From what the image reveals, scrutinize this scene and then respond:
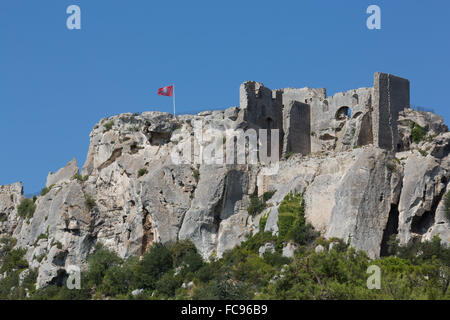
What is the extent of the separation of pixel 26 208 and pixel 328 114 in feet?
83.3

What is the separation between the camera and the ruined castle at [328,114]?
208 feet

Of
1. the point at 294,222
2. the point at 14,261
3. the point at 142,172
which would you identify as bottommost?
the point at 14,261

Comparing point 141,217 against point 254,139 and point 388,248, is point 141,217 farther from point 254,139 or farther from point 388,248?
point 388,248

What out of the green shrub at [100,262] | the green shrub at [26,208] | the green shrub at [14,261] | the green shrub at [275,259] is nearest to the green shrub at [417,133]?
the green shrub at [275,259]

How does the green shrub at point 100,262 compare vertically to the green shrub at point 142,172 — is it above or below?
below

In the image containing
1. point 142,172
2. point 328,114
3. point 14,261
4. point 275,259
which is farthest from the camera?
point 14,261

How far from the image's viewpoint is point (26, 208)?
248 ft

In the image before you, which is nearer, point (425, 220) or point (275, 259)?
point (275, 259)

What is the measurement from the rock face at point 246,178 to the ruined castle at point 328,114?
0.09 m

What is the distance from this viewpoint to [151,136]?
66.9 meters

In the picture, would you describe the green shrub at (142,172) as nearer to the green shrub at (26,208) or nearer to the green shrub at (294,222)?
the green shrub at (294,222)

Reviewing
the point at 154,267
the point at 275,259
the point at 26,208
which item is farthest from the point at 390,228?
the point at 26,208

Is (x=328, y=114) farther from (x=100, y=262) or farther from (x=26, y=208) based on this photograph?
(x=26, y=208)
